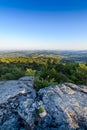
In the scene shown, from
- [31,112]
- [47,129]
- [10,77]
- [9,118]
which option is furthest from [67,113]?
[10,77]

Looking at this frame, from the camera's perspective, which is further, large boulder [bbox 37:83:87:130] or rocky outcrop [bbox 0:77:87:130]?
rocky outcrop [bbox 0:77:87:130]

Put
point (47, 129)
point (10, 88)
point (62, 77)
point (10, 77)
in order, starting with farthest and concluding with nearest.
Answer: point (10, 77) < point (62, 77) < point (10, 88) < point (47, 129)

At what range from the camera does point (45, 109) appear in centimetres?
859

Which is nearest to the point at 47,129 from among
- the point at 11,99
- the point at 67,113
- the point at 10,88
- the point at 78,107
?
the point at 67,113

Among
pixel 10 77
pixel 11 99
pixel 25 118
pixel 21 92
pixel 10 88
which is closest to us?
pixel 25 118

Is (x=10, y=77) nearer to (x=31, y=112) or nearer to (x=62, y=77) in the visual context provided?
(x=62, y=77)

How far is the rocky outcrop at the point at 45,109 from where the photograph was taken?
26.1 ft

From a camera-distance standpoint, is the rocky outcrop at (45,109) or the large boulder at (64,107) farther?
the rocky outcrop at (45,109)

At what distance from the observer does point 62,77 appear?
14.7 metres

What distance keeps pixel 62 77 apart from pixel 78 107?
19.5 feet

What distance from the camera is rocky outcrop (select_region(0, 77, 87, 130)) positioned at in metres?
7.96

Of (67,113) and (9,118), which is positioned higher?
(67,113)

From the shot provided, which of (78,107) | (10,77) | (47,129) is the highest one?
(78,107)

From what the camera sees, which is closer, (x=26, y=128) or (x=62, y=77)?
(x=26, y=128)
